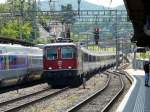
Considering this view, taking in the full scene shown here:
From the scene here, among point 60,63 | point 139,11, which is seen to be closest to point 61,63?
point 60,63

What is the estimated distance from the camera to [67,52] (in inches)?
1378

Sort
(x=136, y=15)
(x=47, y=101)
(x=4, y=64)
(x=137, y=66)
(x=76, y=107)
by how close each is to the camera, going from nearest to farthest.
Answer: (x=136, y=15)
(x=76, y=107)
(x=47, y=101)
(x=4, y=64)
(x=137, y=66)

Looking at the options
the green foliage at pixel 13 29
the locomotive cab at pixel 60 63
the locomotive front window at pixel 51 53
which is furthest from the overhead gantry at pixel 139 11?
the green foliage at pixel 13 29

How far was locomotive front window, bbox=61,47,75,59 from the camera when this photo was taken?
34.8 meters

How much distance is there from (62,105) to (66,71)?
455 inches

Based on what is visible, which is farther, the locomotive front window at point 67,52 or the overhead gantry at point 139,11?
the locomotive front window at point 67,52

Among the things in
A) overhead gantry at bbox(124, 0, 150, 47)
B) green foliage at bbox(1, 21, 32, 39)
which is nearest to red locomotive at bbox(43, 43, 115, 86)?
overhead gantry at bbox(124, 0, 150, 47)

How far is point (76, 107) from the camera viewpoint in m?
20.7

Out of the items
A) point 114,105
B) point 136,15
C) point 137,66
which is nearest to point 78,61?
point 114,105

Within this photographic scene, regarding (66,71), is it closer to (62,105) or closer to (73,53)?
(73,53)

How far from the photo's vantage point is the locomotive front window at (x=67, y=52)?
34.8 metres

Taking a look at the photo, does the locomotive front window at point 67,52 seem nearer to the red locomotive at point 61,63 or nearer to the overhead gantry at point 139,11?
the red locomotive at point 61,63

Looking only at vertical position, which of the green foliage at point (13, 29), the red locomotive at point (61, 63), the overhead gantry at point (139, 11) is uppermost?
the overhead gantry at point (139, 11)

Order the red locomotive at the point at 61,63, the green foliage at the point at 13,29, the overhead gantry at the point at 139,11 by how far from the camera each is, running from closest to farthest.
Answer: the overhead gantry at the point at 139,11, the red locomotive at the point at 61,63, the green foliage at the point at 13,29
